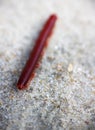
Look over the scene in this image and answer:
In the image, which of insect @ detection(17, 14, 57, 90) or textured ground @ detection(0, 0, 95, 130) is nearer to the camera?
textured ground @ detection(0, 0, 95, 130)

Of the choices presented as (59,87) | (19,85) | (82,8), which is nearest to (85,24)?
(82,8)

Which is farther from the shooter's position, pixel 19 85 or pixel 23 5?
pixel 23 5

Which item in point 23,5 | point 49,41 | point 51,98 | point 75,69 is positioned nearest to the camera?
point 51,98

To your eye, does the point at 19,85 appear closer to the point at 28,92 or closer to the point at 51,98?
the point at 28,92

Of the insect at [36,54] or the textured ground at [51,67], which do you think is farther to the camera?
the insect at [36,54]
